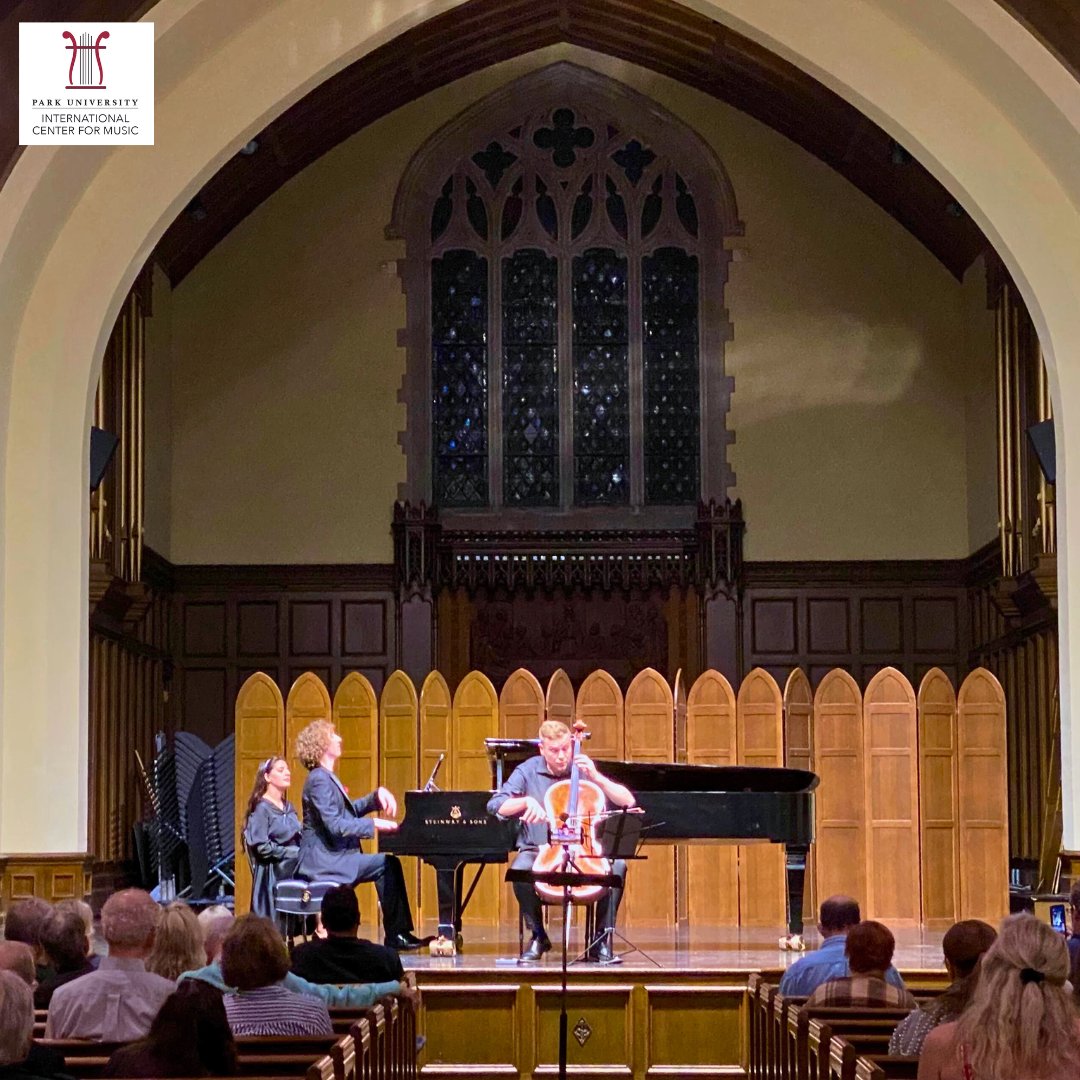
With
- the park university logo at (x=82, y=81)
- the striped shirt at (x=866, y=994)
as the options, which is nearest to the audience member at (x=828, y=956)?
the striped shirt at (x=866, y=994)

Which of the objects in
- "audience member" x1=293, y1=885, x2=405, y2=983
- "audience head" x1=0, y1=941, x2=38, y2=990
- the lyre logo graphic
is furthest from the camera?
the lyre logo graphic

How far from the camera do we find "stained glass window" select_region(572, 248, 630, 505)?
61.6 ft

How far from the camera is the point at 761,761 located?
13.9 metres

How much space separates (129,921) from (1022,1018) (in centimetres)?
267

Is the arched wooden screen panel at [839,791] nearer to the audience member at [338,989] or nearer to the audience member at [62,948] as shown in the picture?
the audience member at [338,989]

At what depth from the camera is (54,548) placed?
36.1 ft

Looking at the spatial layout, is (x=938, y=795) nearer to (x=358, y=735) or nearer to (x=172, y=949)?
(x=358, y=735)

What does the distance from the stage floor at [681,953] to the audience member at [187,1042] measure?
4717 mm

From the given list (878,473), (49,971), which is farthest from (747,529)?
(49,971)

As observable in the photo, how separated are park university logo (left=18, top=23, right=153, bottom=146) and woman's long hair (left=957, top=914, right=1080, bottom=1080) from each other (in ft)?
24.5

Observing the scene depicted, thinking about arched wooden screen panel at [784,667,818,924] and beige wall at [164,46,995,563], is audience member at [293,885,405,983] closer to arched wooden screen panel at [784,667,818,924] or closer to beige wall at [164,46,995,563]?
arched wooden screen panel at [784,667,818,924]

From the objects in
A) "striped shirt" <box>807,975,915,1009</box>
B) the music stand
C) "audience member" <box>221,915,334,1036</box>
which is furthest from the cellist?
"audience member" <box>221,915,334,1036</box>

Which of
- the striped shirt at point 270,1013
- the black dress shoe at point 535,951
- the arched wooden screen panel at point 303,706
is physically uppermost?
the arched wooden screen panel at point 303,706

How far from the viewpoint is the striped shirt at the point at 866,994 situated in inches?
239
